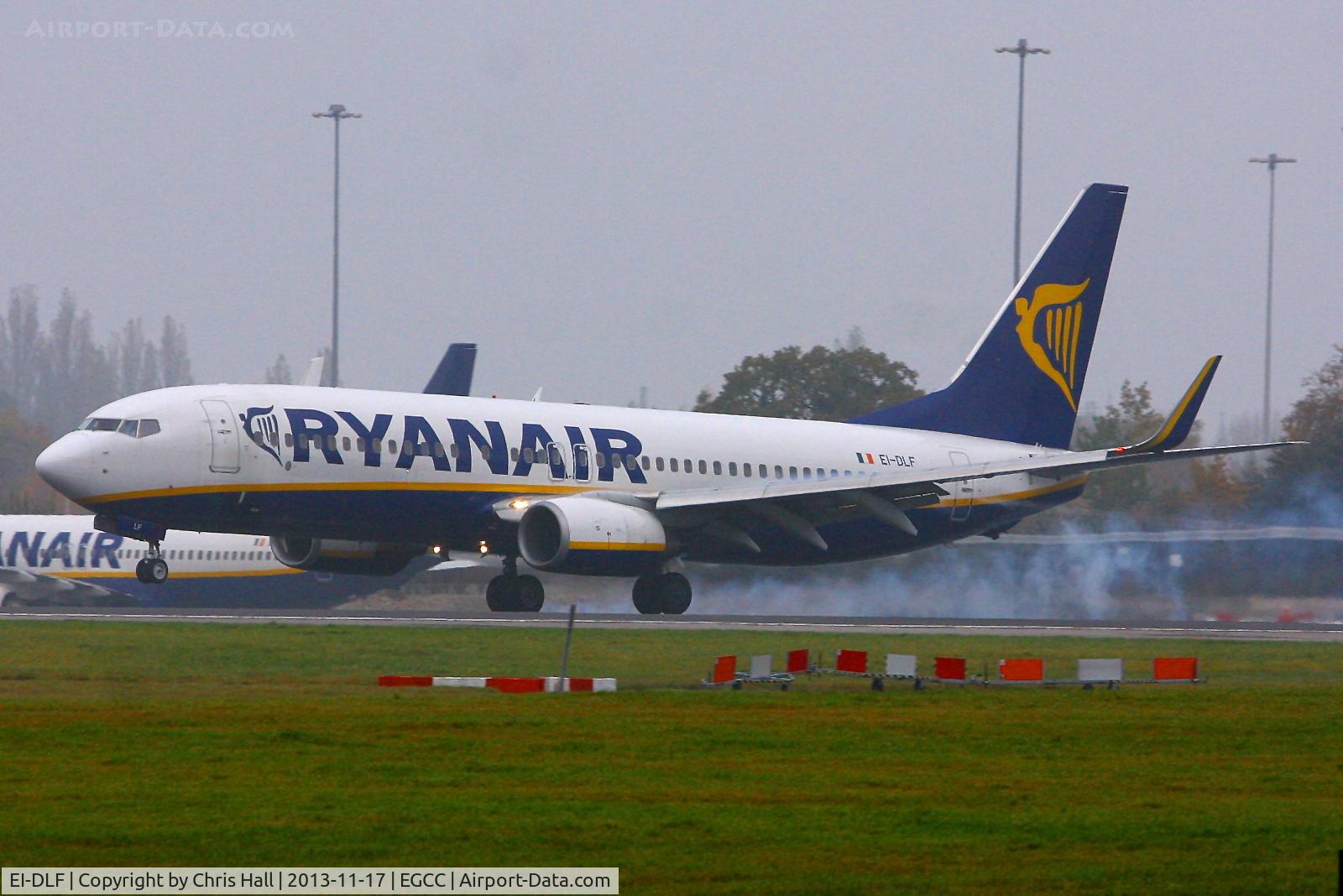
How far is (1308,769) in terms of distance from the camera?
1631cm

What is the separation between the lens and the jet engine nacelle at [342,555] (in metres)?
38.1

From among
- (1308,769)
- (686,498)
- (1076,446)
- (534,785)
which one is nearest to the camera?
(534,785)

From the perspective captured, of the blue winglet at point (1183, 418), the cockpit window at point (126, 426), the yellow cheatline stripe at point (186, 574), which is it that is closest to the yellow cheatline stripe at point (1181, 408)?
the blue winglet at point (1183, 418)

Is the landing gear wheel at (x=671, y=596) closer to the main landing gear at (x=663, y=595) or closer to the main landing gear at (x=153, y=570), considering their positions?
the main landing gear at (x=663, y=595)

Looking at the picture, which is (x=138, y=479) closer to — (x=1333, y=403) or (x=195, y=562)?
(x=195, y=562)

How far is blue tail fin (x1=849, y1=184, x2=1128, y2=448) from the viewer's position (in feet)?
146

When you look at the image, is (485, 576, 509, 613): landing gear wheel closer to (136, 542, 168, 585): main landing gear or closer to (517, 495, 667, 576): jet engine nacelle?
(517, 495, 667, 576): jet engine nacelle

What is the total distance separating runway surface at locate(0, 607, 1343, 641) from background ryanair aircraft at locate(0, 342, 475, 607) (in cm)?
1447

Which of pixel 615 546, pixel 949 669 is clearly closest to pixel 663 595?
pixel 615 546

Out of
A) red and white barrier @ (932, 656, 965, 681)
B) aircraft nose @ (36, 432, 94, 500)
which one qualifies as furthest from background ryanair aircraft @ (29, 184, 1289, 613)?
red and white barrier @ (932, 656, 965, 681)

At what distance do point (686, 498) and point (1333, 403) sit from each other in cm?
3626

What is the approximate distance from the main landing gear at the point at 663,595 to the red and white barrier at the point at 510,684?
51.8ft

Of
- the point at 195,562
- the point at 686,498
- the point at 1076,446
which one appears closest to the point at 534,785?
the point at 686,498

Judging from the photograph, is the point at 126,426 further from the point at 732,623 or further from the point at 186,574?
the point at 186,574
